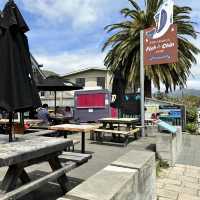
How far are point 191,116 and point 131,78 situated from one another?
5.89m

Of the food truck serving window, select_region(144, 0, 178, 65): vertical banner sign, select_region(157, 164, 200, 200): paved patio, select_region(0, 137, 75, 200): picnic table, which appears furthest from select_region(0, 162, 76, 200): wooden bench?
the food truck serving window

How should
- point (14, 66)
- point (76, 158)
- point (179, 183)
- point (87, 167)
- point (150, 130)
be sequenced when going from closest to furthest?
point (14, 66) < point (76, 158) < point (179, 183) < point (87, 167) < point (150, 130)

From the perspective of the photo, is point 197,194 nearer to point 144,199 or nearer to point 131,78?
point 144,199

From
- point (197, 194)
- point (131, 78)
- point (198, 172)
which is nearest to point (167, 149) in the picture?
point (198, 172)

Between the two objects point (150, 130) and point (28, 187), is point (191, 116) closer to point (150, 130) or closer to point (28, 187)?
point (150, 130)

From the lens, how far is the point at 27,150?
3.24 meters

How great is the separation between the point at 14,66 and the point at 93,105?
45.9ft

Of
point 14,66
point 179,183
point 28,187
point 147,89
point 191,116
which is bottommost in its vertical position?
point 179,183

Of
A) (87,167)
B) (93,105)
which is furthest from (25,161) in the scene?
(93,105)

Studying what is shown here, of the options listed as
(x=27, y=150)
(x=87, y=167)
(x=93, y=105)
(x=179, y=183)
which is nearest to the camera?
(x=27, y=150)

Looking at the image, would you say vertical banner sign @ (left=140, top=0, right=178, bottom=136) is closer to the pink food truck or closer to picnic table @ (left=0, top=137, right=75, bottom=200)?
picnic table @ (left=0, top=137, right=75, bottom=200)

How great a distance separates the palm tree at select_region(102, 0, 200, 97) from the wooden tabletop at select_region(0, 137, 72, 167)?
1541 centimetres

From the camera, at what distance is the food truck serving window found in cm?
1764

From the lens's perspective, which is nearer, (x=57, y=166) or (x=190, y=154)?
(x=57, y=166)
